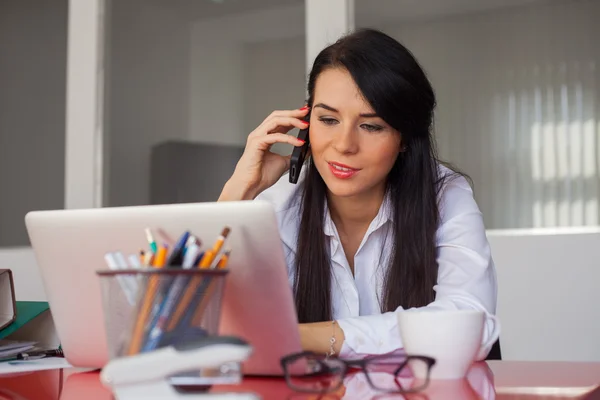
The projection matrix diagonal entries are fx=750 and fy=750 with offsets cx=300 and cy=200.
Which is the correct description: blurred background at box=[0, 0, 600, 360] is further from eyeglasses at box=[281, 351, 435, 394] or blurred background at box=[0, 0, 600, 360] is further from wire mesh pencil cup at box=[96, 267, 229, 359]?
wire mesh pencil cup at box=[96, 267, 229, 359]

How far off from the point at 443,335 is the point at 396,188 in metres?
0.87

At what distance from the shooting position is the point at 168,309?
0.67 metres

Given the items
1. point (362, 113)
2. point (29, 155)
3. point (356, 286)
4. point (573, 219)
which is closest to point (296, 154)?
point (362, 113)

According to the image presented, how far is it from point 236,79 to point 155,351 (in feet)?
10.1

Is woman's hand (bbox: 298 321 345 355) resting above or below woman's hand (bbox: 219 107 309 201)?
below

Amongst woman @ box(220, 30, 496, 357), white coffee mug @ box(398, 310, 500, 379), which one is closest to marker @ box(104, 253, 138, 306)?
white coffee mug @ box(398, 310, 500, 379)

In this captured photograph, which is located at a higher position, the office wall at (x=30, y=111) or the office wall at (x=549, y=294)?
the office wall at (x=30, y=111)

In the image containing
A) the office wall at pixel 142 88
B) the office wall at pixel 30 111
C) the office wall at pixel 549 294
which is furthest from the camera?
the office wall at pixel 30 111

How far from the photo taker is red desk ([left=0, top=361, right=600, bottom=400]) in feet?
2.54

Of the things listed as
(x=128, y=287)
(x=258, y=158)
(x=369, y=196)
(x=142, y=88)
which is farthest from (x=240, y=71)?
(x=128, y=287)

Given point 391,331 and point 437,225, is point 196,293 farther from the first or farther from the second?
point 437,225

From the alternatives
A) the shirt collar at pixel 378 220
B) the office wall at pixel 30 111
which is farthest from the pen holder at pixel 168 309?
the office wall at pixel 30 111

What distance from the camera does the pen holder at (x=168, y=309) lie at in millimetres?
667

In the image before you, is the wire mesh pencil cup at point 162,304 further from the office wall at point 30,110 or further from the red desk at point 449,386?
the office wall at point 30,110
